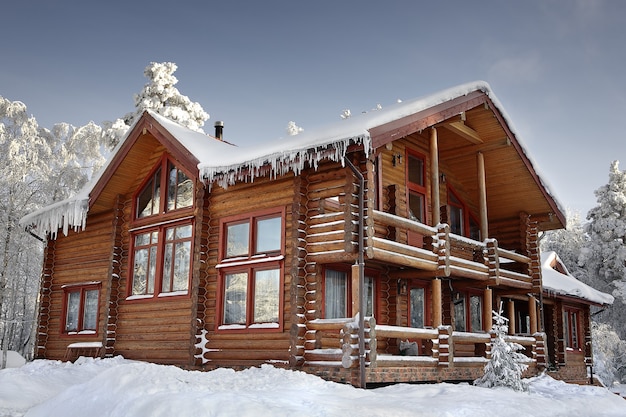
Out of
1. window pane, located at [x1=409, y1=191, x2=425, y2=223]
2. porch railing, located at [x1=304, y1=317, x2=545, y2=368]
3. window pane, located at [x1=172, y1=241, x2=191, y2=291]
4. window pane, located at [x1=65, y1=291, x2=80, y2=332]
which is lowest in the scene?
porch railing, located at [x1=304, y1=317, x2=545, y2=368]

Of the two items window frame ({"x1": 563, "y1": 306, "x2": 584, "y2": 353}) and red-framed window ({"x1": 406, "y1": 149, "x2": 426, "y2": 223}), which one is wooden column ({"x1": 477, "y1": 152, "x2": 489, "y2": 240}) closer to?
red-framed window ({"x1": 406, "y1": 149, "x2": 426, "y2": 223})

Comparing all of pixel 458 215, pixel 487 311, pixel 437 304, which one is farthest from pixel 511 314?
pixel 437 304

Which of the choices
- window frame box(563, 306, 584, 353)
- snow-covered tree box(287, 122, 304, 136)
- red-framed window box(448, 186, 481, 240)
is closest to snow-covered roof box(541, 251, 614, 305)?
window frame box(563, 306, 584, 353)

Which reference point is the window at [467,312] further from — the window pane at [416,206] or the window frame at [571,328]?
the window frame at [571,328]

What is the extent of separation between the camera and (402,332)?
1327 cm

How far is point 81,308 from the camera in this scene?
19.7 meters

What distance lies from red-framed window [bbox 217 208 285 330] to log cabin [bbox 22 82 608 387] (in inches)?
1.5

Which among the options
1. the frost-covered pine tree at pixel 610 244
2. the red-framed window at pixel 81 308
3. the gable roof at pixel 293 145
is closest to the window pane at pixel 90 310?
the red-framed window at pixel 81 308

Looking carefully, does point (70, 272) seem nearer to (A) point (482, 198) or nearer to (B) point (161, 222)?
(B) point (161, 222)

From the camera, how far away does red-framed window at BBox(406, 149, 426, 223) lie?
54.7 ft

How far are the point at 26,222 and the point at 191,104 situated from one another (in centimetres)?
1253

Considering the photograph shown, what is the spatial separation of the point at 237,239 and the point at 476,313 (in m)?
8.65

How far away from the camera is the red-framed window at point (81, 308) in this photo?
1927cm

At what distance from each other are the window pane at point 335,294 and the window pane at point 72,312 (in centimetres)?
937
